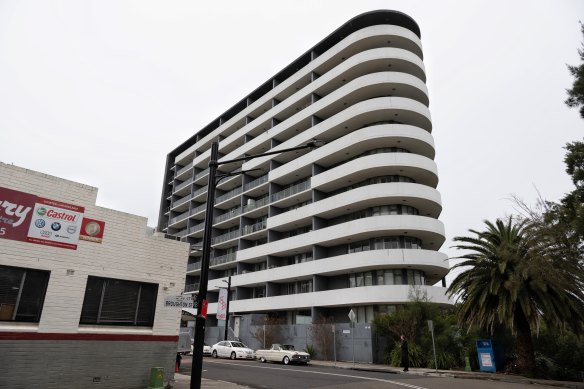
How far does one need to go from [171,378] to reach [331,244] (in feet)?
87.6

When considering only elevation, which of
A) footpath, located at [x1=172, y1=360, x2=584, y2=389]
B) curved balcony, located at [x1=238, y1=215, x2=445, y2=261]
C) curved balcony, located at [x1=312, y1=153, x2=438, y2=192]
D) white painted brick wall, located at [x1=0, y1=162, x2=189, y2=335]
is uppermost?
curved balcony, located at [x1=312, y1=153, x2=438, y2=192]

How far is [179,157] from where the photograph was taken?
72.8m

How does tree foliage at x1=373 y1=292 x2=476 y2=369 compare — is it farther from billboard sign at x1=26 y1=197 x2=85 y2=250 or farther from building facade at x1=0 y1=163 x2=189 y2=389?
billboard sign at x1=26 y1=197 x2=85 y2=250

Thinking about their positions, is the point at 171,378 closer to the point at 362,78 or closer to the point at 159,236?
the point at 159,236

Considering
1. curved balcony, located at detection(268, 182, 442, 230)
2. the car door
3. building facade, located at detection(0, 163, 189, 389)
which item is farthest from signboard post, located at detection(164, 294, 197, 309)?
curved balcony, located at detection(268, 182, 442, 230)

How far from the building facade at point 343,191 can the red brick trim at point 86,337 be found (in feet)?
68.7

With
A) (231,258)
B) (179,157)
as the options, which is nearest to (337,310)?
(231,258)

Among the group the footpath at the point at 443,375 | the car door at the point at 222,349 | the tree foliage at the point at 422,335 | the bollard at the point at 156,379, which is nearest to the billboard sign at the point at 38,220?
the bollard at the point at 156,379

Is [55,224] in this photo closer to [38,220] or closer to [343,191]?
[38,220]

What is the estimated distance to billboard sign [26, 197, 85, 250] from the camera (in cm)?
1201

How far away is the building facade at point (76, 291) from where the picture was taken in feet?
37.0

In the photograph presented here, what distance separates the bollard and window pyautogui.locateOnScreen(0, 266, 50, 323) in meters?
3.86

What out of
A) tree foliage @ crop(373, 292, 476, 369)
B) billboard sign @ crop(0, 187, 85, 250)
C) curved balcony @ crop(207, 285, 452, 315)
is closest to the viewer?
billboard sign @ crop(0, 187, 85, 250)

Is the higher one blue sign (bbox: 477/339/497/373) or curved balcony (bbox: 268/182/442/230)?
curved balcony (bbox: 268/182/442/230)
